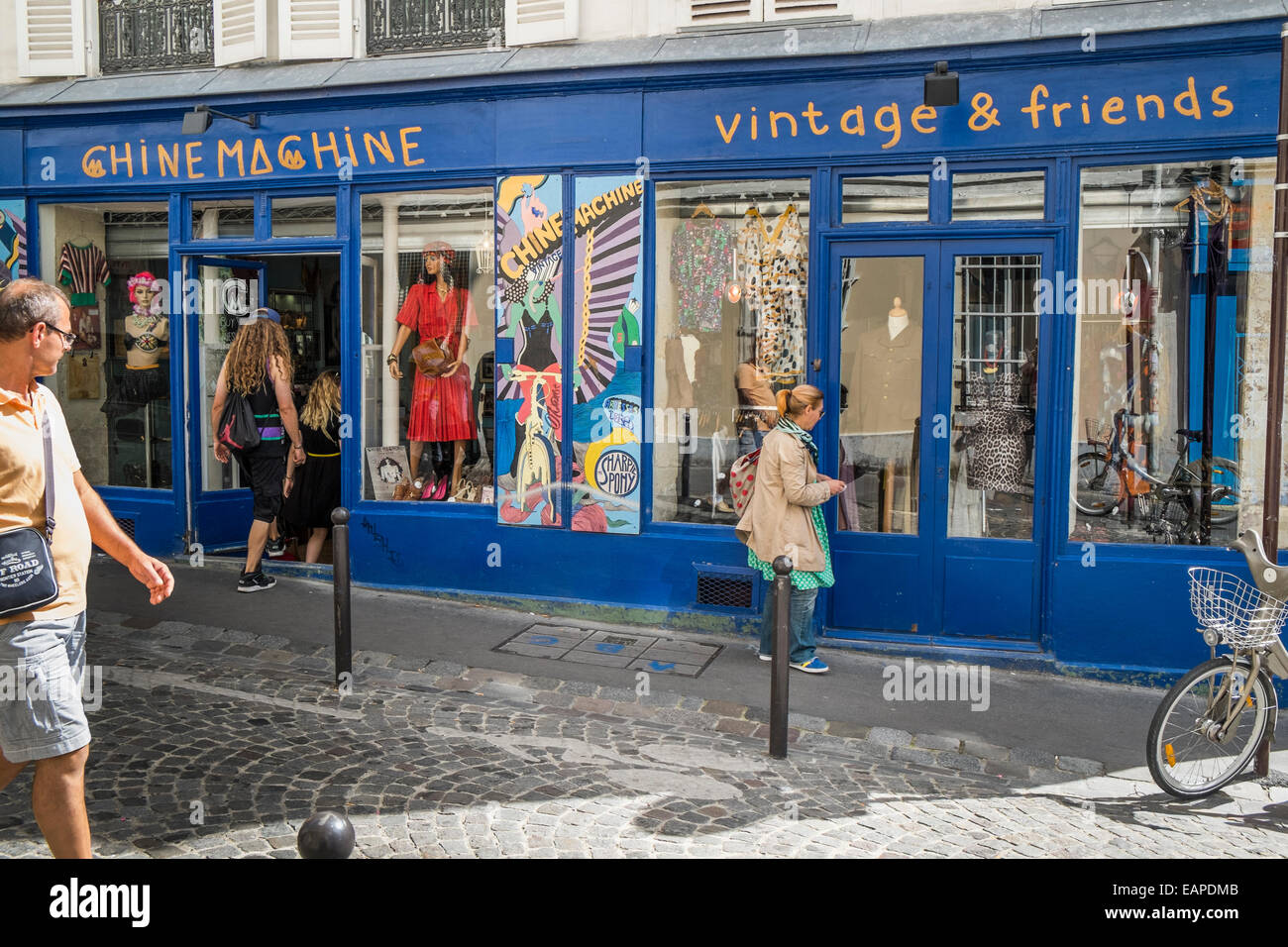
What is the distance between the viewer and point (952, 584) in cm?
787

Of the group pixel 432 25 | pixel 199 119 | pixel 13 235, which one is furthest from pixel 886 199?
pixel 13 235

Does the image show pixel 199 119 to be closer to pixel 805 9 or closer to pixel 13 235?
pixel 13 235

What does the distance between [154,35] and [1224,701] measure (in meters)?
9.88

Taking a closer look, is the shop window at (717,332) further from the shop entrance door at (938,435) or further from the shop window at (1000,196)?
the shop window at (1000,196)

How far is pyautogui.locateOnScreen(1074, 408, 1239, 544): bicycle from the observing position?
744 centimetres

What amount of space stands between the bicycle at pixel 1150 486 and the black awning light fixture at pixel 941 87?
91.6 inches

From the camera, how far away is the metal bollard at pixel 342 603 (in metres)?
6.64

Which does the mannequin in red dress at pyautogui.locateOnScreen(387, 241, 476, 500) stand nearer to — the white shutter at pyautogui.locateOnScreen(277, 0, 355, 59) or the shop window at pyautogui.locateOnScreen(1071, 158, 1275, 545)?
the white shutter at pyautogui.locateOnScreen(277, 0, 355, 59)

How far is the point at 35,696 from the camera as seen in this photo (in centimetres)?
356

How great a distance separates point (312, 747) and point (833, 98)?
5.42m

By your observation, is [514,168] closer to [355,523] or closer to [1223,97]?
[355,523]

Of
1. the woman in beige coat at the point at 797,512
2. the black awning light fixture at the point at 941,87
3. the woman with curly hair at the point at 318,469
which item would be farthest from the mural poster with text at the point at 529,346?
the black awning light fixture at the point at 941,87

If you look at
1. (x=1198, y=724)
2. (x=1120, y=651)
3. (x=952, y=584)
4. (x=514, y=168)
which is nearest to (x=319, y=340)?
(x=514, y=168)
